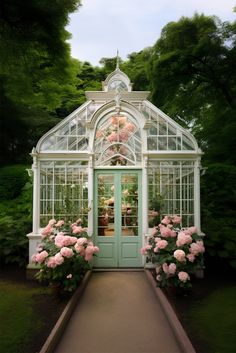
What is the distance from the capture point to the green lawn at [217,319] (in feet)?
13.4

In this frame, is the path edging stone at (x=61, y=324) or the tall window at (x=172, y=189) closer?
the path edging stone at (x=61, y=324)

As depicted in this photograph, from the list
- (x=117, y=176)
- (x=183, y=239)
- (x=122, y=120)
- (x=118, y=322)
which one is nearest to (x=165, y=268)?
(x=183, y=239)

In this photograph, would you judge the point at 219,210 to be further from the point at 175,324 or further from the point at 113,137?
the point at 175,324

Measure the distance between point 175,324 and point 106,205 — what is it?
11.6 ft

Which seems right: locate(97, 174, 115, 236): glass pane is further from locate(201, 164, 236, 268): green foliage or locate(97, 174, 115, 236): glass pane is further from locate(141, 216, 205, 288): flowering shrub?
locate(201, 164, 236, 268): green foliage

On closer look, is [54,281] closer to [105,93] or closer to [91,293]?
[91,293]

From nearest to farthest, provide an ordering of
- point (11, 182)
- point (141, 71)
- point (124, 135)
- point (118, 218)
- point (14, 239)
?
point (118, 218) → point (124, 135) → point (14, 239) → point (11, 182) → point (141, 71)

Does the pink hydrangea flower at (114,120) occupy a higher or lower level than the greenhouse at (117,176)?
higher

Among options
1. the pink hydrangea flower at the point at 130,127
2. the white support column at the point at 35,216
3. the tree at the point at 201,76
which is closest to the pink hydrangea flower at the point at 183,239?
the pink hydrangea flower at the point at 130,127

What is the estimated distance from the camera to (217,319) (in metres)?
4.83

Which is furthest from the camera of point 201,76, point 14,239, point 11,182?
point 201,76

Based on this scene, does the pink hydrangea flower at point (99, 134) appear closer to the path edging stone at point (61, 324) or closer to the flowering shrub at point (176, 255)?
the flowering shrub at point (176, 255)

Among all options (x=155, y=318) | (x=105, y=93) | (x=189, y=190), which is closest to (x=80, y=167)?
(x=105, y=93)

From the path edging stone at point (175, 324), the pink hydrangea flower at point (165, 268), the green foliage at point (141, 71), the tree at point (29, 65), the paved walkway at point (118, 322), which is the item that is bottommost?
the paved walkway at point (118, 322)
